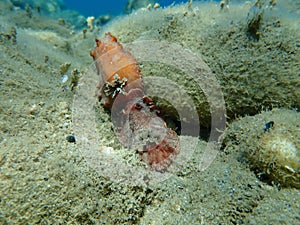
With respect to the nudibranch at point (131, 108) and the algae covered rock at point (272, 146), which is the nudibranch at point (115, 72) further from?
the algae covered rock at point (272, 146)

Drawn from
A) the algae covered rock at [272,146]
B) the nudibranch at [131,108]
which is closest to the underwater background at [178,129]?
the algae covered rock at [272,146]

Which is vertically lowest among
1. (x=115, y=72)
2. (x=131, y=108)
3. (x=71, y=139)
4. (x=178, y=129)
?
(x=71, y=139)

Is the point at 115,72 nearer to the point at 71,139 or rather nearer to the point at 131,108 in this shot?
the point at 131,108

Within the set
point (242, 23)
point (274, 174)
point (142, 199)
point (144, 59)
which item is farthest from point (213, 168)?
point (242, 23)

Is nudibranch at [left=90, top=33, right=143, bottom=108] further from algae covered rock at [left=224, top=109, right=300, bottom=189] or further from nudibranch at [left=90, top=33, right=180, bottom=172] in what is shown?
algae covered rock at [left=224, top=109, right=300, bottom=189]

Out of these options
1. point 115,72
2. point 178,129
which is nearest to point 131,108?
point 115,72

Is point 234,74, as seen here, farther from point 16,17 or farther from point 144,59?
point 16,17

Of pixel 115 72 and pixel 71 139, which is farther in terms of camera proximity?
pixel 115 72

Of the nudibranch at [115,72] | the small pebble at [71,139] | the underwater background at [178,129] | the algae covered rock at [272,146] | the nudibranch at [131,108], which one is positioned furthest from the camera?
the nudibranch at [115,72]
